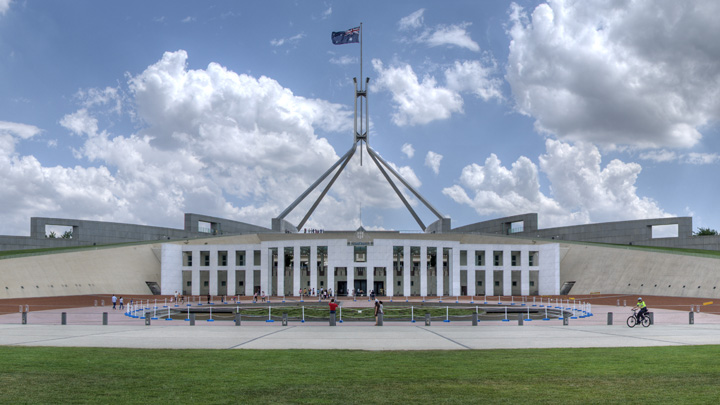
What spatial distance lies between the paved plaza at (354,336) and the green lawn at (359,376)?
2.21 m

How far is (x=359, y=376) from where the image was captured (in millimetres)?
12141

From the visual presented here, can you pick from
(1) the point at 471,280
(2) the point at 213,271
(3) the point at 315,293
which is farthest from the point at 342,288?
(2) the point at 213,271

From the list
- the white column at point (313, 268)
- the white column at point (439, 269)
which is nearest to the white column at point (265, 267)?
the white column at point (313, 268)

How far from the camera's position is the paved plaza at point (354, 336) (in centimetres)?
1872

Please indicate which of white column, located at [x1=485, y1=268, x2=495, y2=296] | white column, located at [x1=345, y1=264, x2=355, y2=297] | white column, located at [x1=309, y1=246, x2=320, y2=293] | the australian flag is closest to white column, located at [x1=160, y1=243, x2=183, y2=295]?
white column, located at [x1=309, y1=246, x2=320, y2=293]

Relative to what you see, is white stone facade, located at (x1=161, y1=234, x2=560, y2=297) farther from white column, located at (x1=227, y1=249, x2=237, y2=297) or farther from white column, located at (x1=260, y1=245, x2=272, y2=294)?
white column, located at (x1=227, y1=249, x2=237, y2=297)

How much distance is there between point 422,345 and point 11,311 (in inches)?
1216

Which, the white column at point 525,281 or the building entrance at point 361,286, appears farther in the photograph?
the white column at point 525,281

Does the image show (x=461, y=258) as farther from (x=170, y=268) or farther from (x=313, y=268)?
(x=170, y=268)

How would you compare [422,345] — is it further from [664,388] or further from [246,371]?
[664,388]

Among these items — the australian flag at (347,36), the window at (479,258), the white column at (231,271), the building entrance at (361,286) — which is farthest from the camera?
the australian flag at (347,36)

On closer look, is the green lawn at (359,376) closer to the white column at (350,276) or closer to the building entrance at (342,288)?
the white column at (350,276)

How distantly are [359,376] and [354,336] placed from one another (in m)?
9.94

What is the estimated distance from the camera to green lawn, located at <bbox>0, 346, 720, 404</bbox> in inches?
396
